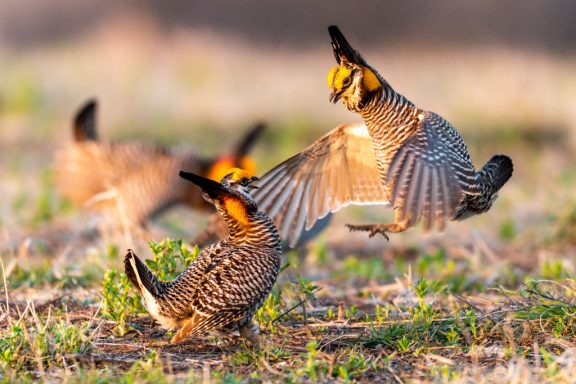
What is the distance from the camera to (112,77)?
48.4 ft

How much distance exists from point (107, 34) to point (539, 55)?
758cm

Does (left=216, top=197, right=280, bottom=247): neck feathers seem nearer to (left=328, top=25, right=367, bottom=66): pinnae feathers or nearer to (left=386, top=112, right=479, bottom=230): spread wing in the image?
(left=386, top=112, right=479, bottom=230): spread wing

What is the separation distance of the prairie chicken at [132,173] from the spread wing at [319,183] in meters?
2.46

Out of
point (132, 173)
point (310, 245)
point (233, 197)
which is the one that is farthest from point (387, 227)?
point (132, 173)

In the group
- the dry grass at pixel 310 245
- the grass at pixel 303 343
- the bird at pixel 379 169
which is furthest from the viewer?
the bird at pixel 379 169

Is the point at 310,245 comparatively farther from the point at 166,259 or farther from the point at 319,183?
the point at 166,259

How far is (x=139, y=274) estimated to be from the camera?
14.3 ft

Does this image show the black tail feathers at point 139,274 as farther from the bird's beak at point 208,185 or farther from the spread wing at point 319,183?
the spread wing at point 319,183

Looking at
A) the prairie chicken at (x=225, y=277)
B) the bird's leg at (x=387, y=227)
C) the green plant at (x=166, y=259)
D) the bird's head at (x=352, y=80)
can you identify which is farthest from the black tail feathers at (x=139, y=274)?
the bird's head at (x=352, y=80)

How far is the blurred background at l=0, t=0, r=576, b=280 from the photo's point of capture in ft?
28.1

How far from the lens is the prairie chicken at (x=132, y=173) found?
8.48 metres

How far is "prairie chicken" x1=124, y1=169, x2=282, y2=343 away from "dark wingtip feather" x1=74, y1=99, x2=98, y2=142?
449cm

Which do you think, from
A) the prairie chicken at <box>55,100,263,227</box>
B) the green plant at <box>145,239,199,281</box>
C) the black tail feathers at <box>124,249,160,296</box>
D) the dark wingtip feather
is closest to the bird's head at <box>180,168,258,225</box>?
the green plant at <box>145,239,199,281</box>

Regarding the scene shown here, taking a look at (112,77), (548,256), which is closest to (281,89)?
(112,77)
